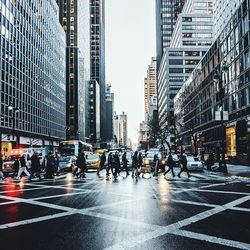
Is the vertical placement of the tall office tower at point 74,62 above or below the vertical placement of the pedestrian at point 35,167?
above

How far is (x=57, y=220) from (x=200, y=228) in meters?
3.34

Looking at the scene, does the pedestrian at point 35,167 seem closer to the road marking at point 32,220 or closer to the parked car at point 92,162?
the parked car at point 92,162

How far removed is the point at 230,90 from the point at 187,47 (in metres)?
89.8

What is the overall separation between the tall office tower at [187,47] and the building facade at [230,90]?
6308 centimetres

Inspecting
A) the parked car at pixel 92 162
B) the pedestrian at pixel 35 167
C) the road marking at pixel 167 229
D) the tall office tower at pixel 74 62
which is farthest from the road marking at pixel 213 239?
the tall office tower at pixel 74 62

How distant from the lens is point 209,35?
140375 mm

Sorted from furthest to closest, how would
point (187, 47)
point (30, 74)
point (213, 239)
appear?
1. point (187, 47)
2. point (30, 74)
3. point (213, 239)

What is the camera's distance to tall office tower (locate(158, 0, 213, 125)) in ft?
438

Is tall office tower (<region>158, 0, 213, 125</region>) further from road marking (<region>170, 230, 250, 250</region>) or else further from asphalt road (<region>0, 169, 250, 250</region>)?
road marking (<region>170, 230, 250, 250</region>)

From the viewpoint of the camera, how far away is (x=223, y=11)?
77500 millimetres

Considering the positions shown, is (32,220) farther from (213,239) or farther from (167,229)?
(213,239)

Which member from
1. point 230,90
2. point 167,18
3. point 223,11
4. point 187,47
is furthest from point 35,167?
point 167,18

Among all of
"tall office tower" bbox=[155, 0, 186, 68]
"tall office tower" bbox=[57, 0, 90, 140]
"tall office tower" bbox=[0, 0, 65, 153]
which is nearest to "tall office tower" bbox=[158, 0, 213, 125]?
"tall office tower" bbox=[57, 0, 90, 140]

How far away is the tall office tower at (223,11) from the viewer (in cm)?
6897
